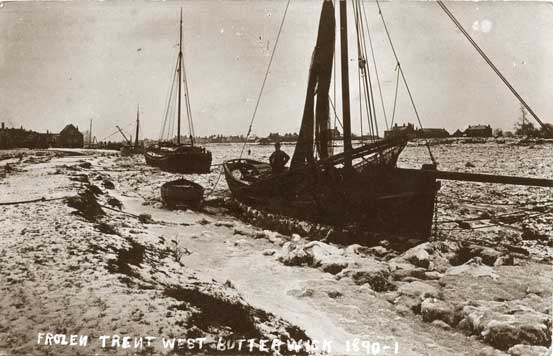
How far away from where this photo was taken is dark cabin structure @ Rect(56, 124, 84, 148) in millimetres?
57062

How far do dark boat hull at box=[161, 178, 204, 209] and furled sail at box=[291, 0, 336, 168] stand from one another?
13.5 feet

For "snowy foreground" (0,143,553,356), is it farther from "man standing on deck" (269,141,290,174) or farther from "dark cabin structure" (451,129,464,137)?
"dark cabin structure" (451,129,464,137)

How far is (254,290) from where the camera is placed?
679cm

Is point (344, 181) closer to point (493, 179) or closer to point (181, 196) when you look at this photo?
point (493, 179)

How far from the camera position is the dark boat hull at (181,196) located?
1452cm

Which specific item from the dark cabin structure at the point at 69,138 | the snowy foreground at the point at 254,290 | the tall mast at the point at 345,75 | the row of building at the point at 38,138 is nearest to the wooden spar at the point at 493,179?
the snowy foreground at the point at 254,290

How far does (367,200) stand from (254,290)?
438 centimetres

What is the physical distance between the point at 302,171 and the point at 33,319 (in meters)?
8.52

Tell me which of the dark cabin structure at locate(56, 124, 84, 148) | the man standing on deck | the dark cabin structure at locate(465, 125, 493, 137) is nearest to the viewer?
the man standing on deck

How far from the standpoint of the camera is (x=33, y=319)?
13.4 feet

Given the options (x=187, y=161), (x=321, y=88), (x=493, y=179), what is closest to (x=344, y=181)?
(x=493, y=179)

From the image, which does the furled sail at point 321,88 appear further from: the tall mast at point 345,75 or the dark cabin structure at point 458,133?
the dark cabin structure at point 458,133

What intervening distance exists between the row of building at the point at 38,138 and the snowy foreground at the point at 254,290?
25.1 m

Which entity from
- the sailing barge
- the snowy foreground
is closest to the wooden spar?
the sailing barge
